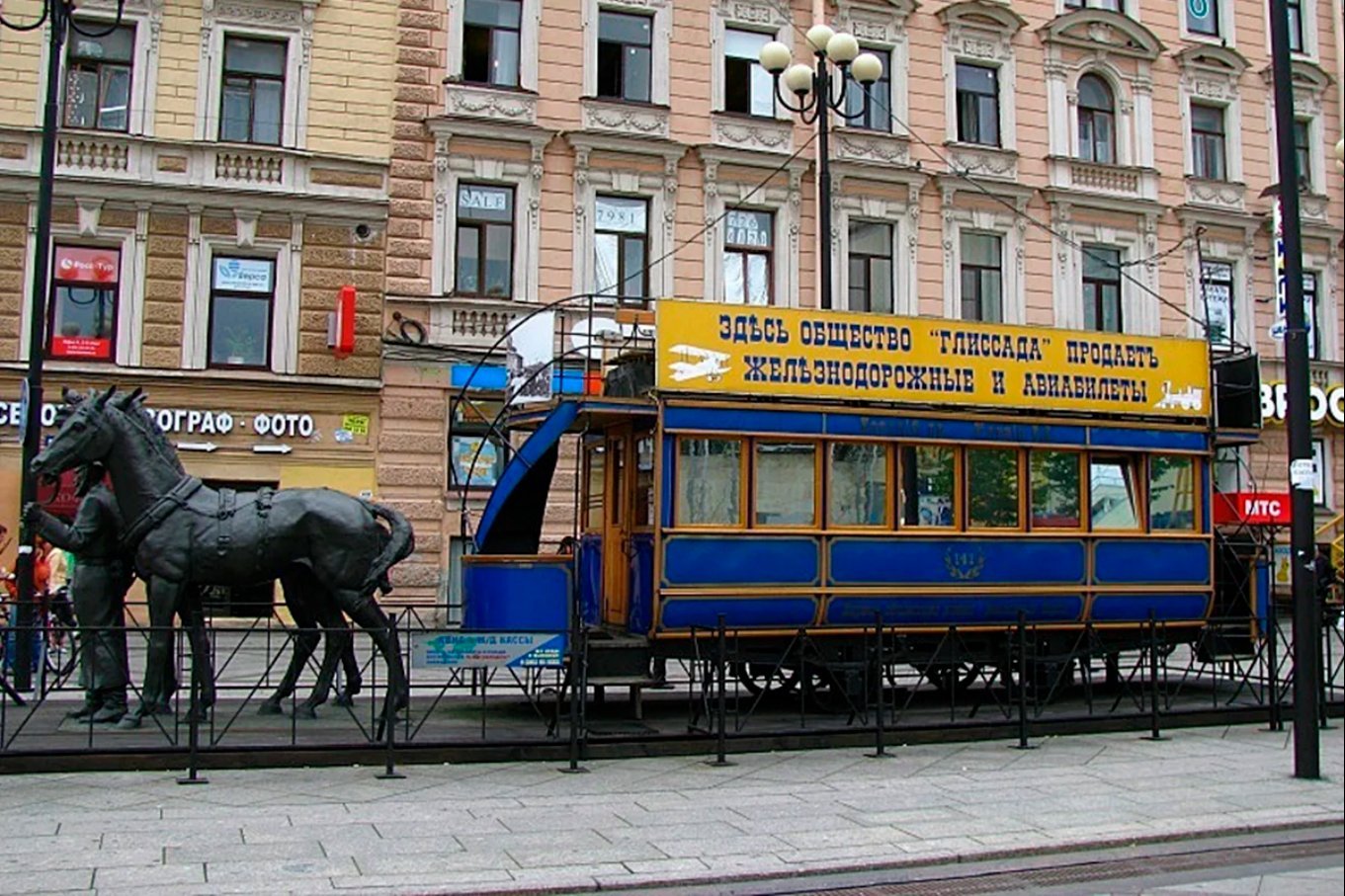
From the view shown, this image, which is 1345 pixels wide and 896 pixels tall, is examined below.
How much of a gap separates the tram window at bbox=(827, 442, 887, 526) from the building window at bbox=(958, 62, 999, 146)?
54.8ft

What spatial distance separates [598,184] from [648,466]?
13.2 metres

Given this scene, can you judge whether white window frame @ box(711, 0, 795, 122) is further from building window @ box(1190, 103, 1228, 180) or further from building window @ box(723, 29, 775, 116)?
building window @ box(1190, 103, 1228, 180)

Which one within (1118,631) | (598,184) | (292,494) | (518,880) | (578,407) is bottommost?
(518,880)

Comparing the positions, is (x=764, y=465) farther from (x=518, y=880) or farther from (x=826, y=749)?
(x=518, y=880)

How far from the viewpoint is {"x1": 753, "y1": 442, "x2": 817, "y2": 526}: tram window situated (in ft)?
41.5

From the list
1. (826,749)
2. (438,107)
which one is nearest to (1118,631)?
(826,749)

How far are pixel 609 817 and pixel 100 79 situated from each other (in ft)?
62.8

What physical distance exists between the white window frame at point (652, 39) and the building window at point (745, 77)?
4.29 feet

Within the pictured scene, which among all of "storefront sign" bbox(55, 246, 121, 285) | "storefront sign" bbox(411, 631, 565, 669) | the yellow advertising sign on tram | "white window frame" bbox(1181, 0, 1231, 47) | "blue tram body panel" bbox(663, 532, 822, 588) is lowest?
"storefront sign" bbox(411, 631, 565, 669)

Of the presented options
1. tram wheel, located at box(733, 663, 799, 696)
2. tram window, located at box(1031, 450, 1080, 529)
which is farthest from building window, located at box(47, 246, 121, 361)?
tram window, located at box(1031, 450, 1080, 529)

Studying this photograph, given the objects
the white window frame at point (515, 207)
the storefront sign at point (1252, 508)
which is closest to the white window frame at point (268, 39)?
the white window frame at point (515, 207)

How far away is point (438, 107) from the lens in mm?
24266

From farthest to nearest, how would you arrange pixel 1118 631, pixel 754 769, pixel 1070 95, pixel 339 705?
pixel 1070 95, pixel 1118 631, pixel 339 705, pixel 754 769

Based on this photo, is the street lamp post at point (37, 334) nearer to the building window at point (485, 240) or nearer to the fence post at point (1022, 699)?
the building window at point (485, 240)
